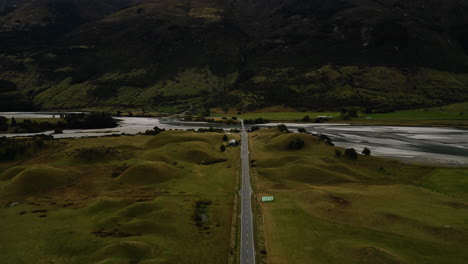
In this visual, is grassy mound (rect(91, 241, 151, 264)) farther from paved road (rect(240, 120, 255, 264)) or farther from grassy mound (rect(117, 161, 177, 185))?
grassy mound (rect(117, 161, 177, 185))

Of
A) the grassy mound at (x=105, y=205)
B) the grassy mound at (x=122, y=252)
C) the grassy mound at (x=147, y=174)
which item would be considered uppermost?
the grassy mound at (x=147, y=174)

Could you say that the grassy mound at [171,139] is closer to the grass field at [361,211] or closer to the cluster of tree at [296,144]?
the cluster of tree at [296,144]

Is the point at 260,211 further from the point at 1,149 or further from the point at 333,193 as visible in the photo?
the point at 1,149

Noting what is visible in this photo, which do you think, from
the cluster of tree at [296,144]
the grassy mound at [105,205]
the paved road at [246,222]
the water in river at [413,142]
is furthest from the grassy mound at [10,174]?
the water in river at [413,142]

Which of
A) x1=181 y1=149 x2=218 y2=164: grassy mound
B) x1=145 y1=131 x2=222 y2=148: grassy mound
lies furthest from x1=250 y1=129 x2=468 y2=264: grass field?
x1=145 y1=131 x2=222 y2=148: grassy mound

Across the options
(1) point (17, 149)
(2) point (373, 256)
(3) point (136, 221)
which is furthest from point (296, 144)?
(1) point (17, 149)

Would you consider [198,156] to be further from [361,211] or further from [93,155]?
[361,211]

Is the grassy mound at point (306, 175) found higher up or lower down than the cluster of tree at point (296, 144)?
lower down

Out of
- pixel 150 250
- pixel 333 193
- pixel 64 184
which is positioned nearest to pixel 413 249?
pixel 333 193
